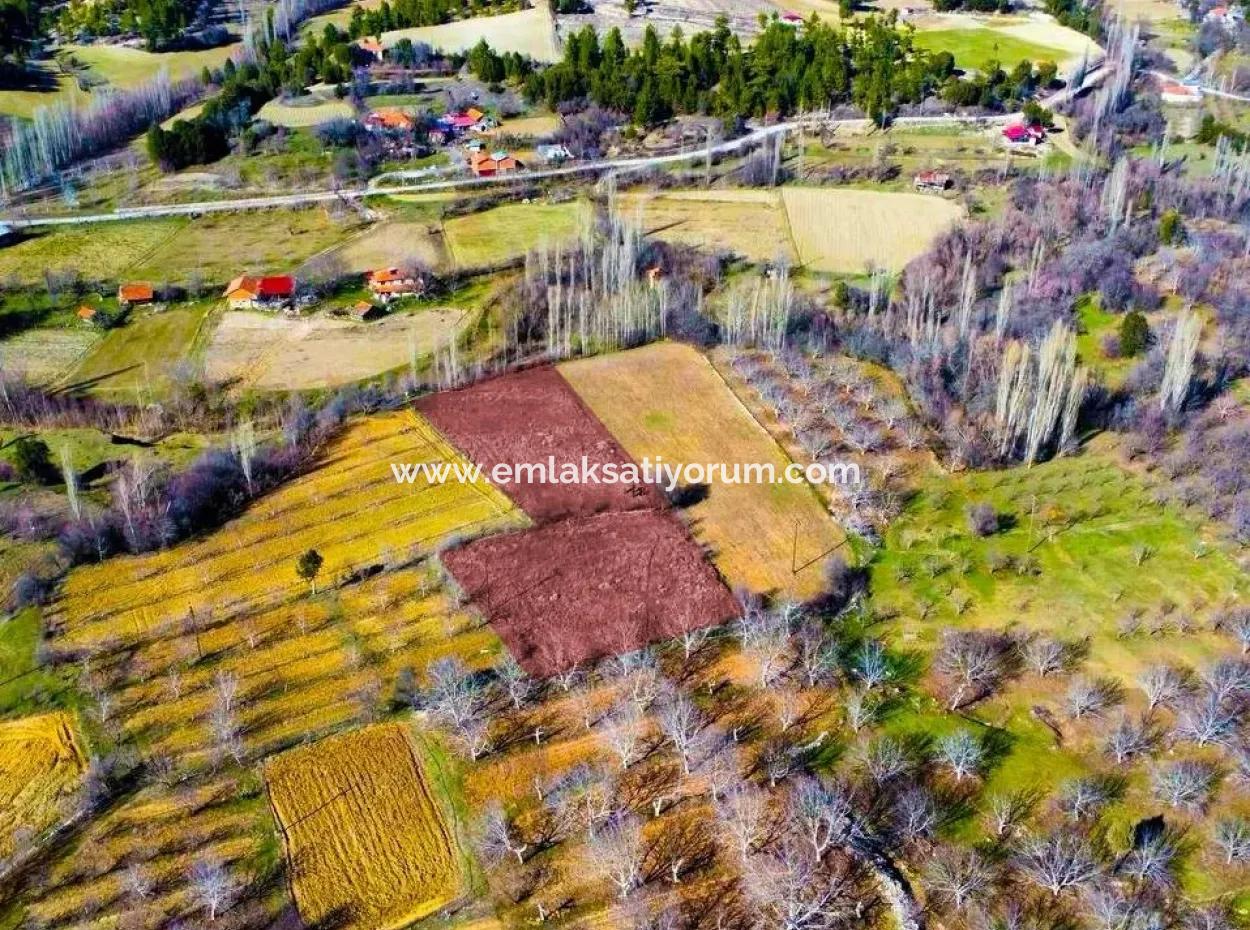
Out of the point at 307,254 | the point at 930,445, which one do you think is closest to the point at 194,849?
the point at 930,445

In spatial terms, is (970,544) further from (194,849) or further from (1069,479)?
(194,849)

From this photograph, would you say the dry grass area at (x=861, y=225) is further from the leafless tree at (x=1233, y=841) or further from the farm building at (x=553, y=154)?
the leafless tree at (x=1233, y=841)

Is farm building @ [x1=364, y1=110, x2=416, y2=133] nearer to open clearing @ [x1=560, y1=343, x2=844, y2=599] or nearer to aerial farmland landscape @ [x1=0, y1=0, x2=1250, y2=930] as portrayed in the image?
aerial farmland landscape @ [x1=0, y1=0, x2=1250, y2=930]

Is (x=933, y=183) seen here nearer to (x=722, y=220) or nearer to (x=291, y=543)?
(x=722, y=220)

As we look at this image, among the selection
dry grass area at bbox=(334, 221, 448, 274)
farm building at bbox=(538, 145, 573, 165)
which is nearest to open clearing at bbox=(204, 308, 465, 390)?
dry grass area at bbox=(334, 221, 448, 274)

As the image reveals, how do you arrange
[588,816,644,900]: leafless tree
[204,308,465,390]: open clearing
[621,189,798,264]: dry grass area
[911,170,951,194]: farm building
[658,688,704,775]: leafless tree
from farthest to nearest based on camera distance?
[911,170,951,194]: farm building < [621,189,798,264]: dry grass area < [204,308,465,390]: open clearing < [658,688,704,775]: leafless tree < [588,816,644,900]: leafless tree

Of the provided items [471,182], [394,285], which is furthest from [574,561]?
[471,182]
